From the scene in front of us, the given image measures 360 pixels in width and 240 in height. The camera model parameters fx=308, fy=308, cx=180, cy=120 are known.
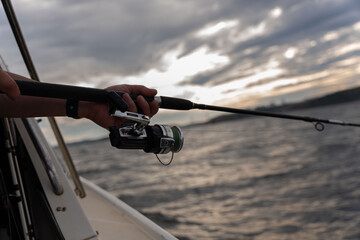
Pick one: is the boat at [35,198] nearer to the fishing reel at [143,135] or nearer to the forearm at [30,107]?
the forearm at [30,107]

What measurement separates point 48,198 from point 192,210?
6.36 m

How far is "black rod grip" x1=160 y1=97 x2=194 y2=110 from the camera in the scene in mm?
1821

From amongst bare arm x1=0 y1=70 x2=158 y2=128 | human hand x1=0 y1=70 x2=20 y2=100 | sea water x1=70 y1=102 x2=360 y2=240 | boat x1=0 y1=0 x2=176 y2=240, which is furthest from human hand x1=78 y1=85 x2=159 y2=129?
sea water x1=70 y1=102 x2=360 y2=240

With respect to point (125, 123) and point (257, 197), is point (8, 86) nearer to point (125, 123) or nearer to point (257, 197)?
point (125, 123)

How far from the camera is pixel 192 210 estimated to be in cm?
837

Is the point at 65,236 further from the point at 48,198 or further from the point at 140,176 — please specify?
the point at 140,176

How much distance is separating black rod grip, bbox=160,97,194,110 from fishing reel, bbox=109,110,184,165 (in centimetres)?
16

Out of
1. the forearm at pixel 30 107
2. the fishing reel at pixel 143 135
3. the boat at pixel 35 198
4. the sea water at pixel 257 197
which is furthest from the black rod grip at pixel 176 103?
the sea water at pixel 257 197

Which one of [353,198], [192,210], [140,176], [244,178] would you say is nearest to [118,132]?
[192,210]

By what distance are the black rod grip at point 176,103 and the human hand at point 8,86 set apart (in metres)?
0.79

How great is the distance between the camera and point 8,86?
116 centimetres

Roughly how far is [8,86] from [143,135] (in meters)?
0.63

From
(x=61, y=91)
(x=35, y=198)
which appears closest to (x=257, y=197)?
(x=35, y=198)

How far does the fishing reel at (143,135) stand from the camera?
1416 millimetres
